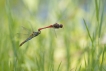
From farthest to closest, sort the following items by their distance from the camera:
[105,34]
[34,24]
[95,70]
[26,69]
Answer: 1. [34,24]
2. [105,34]
3. [26,69]
4. [95,70]

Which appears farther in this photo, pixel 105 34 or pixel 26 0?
pixel 26 0

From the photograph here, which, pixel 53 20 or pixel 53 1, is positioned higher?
pixel 53 1

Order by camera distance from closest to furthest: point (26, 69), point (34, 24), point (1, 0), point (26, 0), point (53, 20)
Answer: point (26, 69), point (34, 24), point (53, 20), point (26, 0), point (1, 0)

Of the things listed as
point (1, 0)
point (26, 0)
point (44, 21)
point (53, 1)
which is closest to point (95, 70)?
point (53, 1)

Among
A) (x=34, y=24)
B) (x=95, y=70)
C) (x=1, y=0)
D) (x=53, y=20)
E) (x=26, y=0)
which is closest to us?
(x=95, y=70)

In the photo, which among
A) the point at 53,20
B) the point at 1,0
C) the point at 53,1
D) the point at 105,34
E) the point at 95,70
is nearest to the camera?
the point at 95,70

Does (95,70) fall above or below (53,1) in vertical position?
below

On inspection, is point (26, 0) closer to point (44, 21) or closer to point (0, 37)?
point (44, 21)

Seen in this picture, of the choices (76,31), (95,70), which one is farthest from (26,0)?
(95,70)

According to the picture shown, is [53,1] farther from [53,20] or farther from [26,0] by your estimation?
[26,0]
